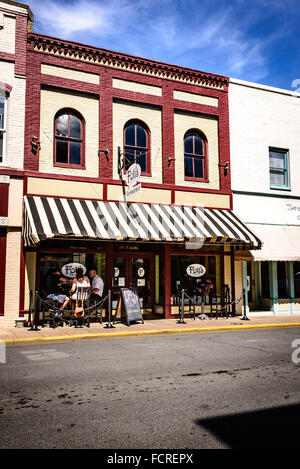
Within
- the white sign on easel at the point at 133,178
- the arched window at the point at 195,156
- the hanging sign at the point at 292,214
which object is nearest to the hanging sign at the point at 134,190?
the white sign on easel at the point at 133,178

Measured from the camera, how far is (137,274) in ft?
47.8

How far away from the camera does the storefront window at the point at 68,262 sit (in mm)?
12838

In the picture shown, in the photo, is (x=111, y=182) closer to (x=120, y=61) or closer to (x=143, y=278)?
(x=143, y=278)

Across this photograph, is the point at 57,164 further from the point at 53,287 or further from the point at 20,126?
the point at 53,287

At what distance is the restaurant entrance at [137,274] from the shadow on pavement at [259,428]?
31.1 ft

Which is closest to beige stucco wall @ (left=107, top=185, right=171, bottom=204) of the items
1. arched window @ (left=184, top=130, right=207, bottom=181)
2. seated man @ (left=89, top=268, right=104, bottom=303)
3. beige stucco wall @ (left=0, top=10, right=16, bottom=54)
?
arched window @ (left=184, top=130, right=207, bottom=181)

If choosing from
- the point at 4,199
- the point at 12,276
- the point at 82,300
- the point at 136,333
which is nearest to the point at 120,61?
the point at 4,199

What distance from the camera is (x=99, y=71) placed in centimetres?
1447

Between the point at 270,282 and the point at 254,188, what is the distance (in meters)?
3.91

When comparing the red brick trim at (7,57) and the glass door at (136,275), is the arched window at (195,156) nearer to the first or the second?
the glass door at (136,275)

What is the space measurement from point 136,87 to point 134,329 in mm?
8917

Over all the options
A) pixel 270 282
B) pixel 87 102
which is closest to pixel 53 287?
pixel 87 102

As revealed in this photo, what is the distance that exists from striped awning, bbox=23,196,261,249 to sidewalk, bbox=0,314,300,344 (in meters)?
2.49

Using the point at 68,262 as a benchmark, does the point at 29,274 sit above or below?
below
